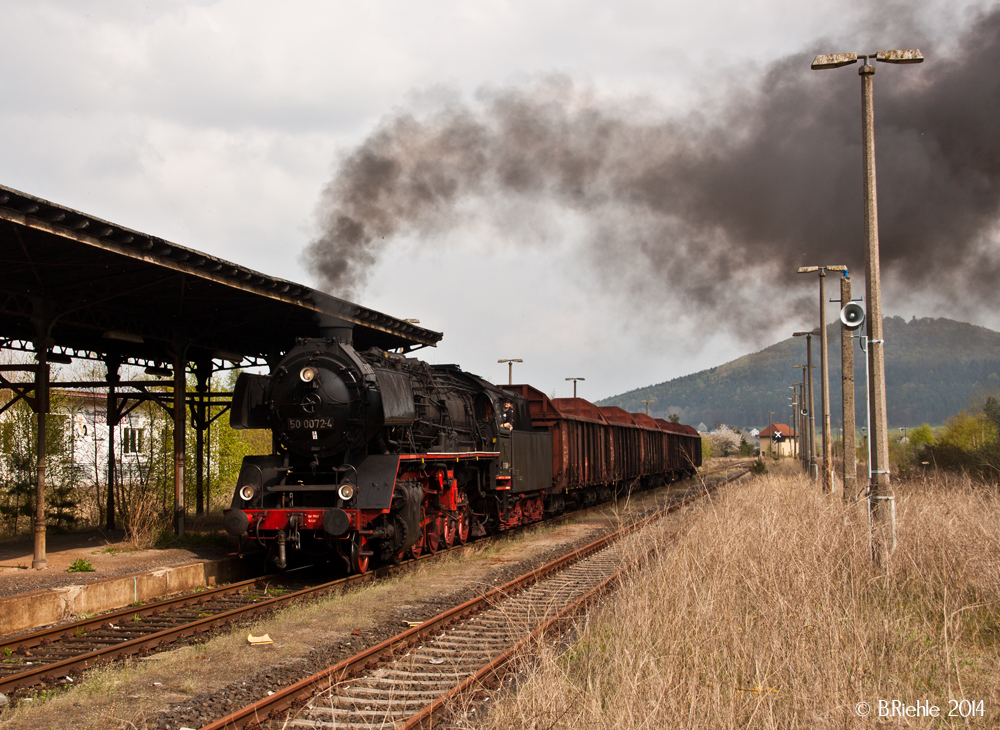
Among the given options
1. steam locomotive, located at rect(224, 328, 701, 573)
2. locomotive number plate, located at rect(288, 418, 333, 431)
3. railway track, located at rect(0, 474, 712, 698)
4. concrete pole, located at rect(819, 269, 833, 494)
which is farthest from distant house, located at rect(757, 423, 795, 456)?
railway track, located at rect(0, 474, 712, 698)

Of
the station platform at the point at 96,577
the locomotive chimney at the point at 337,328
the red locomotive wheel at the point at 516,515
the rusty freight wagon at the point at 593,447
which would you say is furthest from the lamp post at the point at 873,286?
the station platform at the point at 96,577

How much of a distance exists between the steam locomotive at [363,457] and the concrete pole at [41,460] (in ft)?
8.48

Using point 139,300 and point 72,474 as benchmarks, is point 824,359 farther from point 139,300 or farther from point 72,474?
point 72,474

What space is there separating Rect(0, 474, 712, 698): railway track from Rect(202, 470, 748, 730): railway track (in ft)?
7.42

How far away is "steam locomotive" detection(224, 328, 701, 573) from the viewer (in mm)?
10648

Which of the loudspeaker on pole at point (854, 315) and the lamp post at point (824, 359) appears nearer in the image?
the loudspeaker on pole at point (854, 315)

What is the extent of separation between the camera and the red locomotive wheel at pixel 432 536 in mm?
12852

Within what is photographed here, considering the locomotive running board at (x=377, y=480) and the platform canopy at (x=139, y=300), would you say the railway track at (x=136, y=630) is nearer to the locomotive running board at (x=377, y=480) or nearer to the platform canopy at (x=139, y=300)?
the locomotive running board at (x=377, y=480)

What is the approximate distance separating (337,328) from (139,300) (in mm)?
3463

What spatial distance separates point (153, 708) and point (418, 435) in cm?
707

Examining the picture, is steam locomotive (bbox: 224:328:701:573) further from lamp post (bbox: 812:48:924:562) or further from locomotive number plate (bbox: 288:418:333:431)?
lamp post (bbox: 812:48:924:562)

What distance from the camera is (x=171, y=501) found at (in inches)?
827

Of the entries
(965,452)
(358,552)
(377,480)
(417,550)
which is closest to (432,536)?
(417,550)

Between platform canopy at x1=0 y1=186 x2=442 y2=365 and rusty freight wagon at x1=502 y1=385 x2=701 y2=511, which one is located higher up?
platform canopy at x1=0 y1=186 x2=442 y2=365
